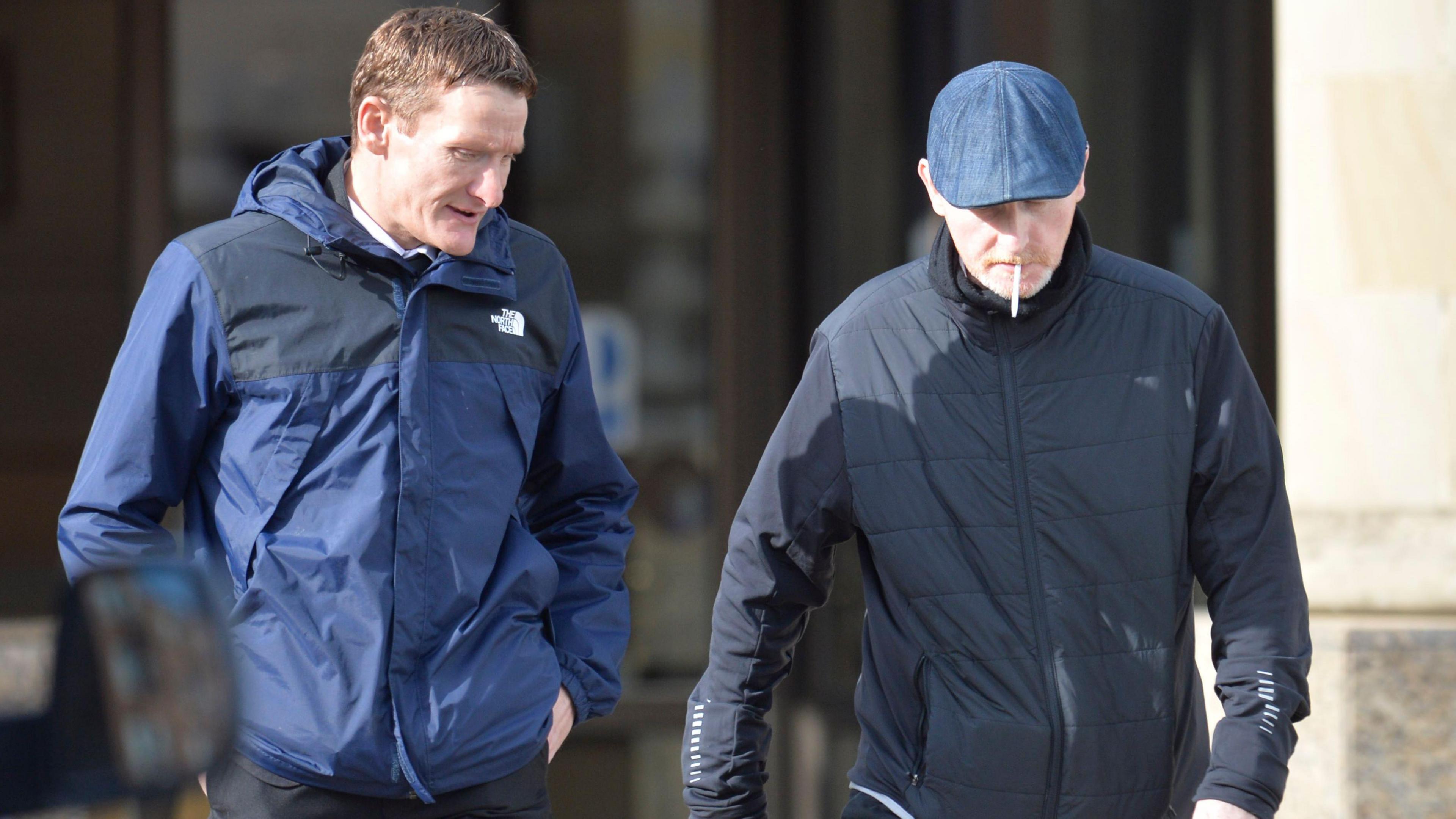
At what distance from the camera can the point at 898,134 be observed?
5.87 meters

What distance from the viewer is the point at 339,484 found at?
9.11 ft

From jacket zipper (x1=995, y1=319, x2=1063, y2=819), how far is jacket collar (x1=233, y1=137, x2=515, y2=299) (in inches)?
35.7

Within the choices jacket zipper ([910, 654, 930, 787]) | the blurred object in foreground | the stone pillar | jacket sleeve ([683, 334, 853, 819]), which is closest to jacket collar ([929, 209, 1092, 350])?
jacket sleeve ([683, 334, 853, 819])

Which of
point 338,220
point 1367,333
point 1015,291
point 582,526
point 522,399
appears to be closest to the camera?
point 1015,291

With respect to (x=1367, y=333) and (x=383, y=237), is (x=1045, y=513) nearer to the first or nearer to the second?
(x=383, y=237)

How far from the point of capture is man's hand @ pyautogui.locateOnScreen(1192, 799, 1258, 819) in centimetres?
259

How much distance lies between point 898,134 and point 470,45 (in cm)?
318

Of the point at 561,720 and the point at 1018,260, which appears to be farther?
the point at 561,720

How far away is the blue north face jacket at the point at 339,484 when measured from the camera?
2.73 meters

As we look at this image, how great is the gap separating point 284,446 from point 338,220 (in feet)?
1.30

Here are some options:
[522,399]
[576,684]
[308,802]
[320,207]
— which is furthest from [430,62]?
[308,802]

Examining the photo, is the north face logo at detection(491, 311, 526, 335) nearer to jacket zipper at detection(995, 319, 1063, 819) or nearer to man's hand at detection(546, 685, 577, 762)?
man's hand at detection(546, 685, 577, 762)

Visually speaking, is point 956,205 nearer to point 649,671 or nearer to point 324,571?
point 324,571

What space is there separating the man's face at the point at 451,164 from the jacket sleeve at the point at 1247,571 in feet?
4.05
